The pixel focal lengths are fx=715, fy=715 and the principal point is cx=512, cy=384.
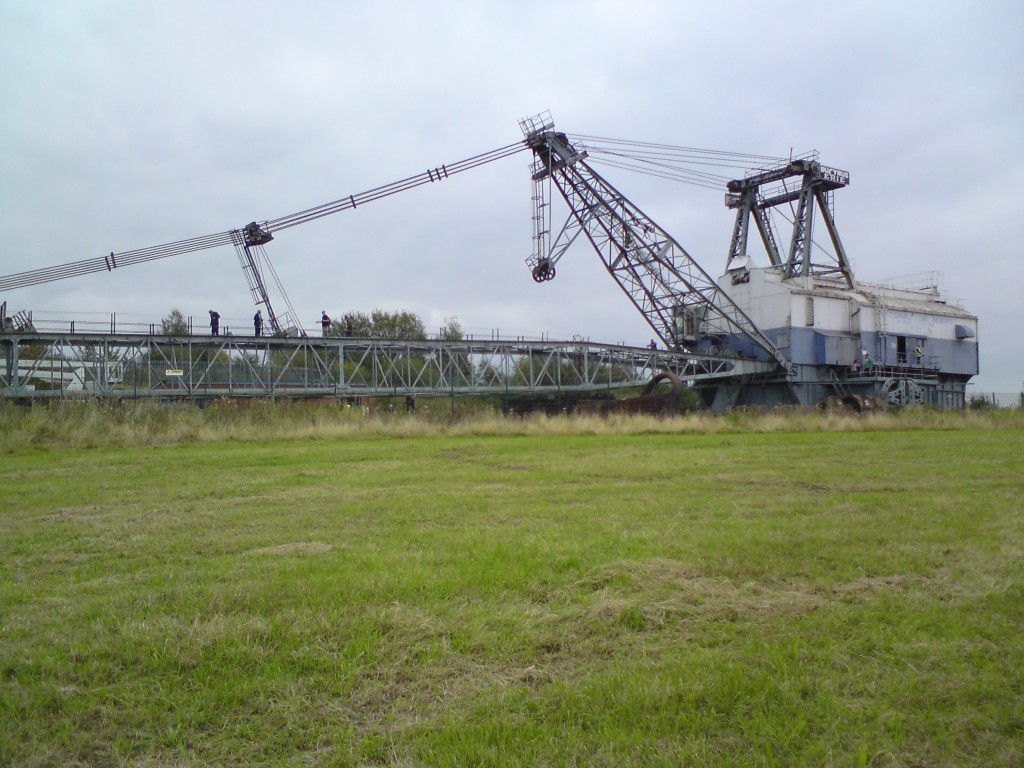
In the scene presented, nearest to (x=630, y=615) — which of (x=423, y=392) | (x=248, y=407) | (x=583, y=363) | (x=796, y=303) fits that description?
(x=248, y=407)

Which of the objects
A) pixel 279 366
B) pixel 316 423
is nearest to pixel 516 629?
pixel 316 423

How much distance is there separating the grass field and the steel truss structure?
21.8 m

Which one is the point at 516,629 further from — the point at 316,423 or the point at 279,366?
the point at 279,366

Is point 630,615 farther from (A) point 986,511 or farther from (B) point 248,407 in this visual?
(B) point 248,407

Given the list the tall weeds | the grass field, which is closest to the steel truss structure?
the tall weeds

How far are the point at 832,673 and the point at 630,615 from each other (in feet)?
3.37

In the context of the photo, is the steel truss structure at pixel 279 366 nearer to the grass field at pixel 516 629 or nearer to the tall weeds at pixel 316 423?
the tall weeds at pixel 316 423

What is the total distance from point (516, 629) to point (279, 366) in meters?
31.9

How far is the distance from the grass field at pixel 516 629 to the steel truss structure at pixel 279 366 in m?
21.8

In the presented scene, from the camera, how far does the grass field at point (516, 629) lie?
267cm

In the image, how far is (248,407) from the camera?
68.0ft

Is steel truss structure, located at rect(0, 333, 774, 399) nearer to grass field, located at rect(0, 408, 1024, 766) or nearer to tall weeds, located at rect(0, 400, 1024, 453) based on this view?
tall weeds, located at rect(0, 400, 1024, 453)

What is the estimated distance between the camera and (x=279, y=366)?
110 feet

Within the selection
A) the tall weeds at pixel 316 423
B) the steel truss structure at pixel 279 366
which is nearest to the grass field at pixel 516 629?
the tall weeds at pixel 316 423
